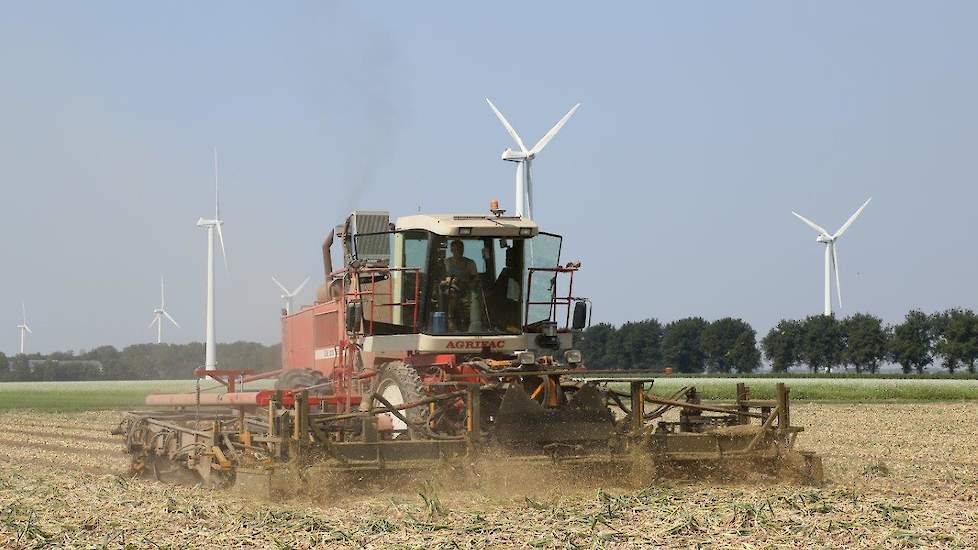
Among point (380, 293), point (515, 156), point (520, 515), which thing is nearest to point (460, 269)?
point (380, 293)

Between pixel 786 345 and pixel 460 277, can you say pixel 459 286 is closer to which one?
pixel 460 277

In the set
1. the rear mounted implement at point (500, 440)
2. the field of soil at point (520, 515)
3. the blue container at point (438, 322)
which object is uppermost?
the blue container at point (438, 322)

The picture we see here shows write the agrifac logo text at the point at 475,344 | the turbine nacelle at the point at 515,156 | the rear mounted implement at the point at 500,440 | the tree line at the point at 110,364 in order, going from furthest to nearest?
the tree line at the point at 110,364 → the turbine nacelle at the point at 515,156 → the agrifac logo text at the point at 475,344 → the rear mounted implement at the point at 500,440

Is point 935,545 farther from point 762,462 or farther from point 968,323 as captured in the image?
point 968,323

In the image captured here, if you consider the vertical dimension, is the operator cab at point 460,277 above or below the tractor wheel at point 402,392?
above

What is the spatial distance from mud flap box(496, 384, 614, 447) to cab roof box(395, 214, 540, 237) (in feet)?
8.20

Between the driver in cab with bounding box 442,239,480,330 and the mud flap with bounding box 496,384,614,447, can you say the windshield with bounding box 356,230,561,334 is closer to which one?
the driver in cab with bounding box 442,239,480,330

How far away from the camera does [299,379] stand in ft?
68.2

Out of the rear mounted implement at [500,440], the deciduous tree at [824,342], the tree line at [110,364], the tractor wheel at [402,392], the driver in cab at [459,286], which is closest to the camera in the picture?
the rear mounted implement at [500,440]

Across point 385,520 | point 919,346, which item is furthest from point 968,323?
point 385,520

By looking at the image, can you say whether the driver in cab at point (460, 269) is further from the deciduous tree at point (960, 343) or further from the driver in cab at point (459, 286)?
the deciduous tree at point (960, 343)

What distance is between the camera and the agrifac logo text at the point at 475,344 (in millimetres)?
17484

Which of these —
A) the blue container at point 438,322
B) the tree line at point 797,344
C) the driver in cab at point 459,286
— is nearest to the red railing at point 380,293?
the blue container at point 438,322

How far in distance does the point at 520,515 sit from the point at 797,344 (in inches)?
4277
